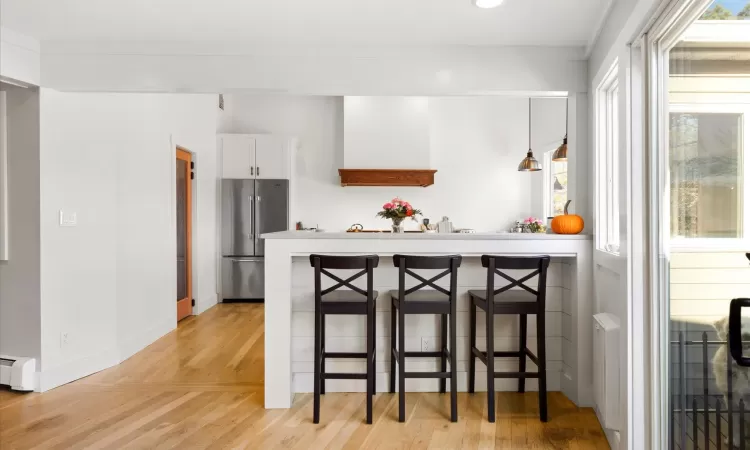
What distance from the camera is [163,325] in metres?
4.89

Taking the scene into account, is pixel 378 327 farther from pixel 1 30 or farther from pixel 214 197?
pixel 214 197

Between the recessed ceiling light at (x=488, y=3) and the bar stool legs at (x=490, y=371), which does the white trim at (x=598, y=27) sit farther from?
the bar stool legs at (x=490, y=371)

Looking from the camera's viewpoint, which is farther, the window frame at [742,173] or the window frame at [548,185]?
the window frame at [548,185]

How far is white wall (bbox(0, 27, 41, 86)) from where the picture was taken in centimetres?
312

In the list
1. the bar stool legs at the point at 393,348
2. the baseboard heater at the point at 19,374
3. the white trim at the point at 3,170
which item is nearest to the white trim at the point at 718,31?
the bar stool legs at the point at 393,348

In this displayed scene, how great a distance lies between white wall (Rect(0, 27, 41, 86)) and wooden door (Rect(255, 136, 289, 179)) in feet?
10.9

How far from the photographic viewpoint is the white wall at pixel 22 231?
336cm

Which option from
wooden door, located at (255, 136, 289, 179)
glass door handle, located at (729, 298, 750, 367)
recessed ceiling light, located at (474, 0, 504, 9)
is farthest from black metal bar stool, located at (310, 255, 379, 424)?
wooden door, located at (255, 136, 289, 179)

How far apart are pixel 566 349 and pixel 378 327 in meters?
1.30

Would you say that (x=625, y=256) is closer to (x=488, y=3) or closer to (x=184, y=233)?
(x=488, y=3)

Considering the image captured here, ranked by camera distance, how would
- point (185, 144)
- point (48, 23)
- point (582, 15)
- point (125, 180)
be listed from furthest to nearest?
point (185, 144) → point (125, 180) → point (48, 23) → point (582, 15)

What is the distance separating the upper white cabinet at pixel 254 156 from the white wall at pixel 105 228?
1.31 m

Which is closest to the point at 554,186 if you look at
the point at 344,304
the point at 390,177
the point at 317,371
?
the point at 390,177

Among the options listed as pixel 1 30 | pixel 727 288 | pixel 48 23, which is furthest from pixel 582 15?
pixel 1 30
